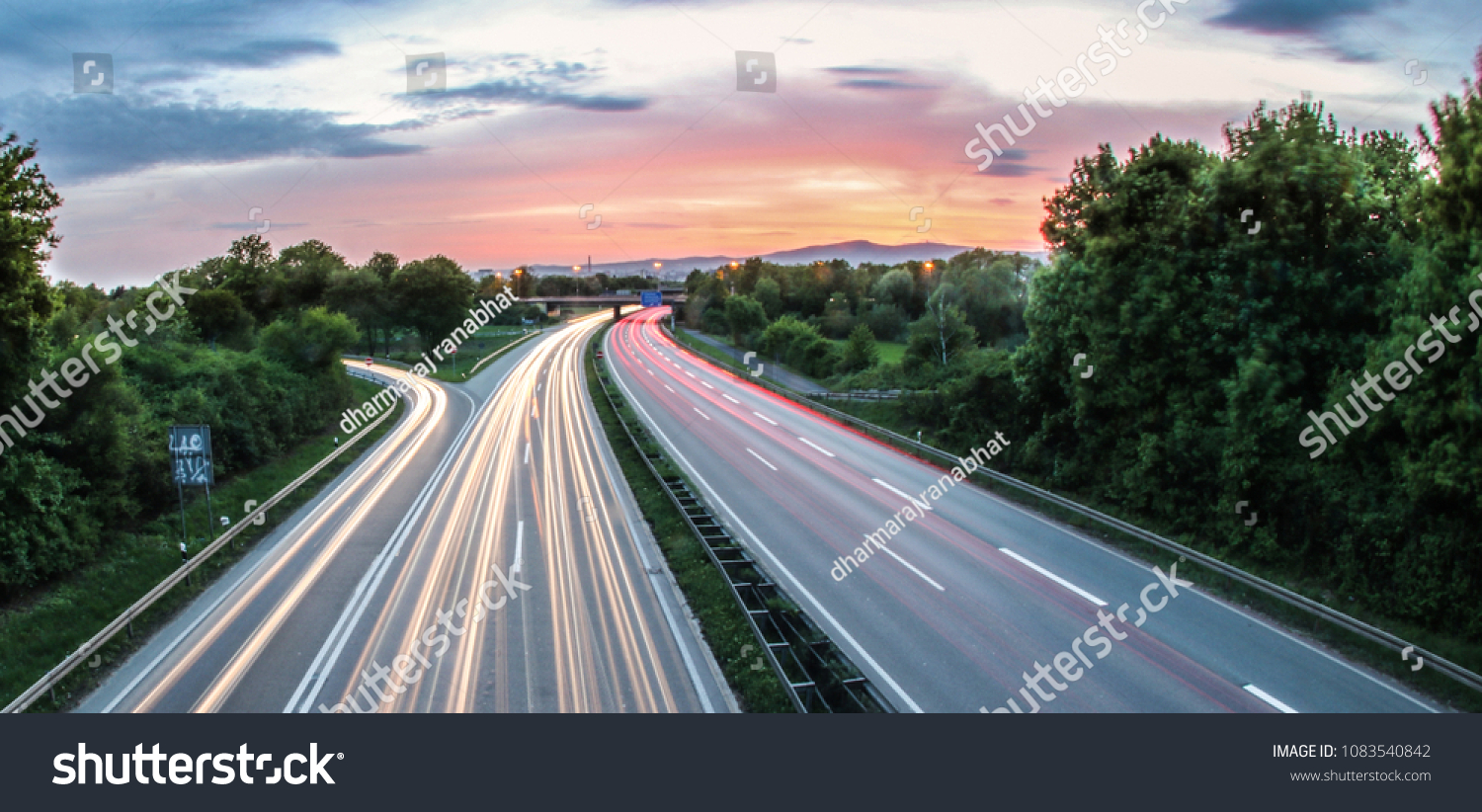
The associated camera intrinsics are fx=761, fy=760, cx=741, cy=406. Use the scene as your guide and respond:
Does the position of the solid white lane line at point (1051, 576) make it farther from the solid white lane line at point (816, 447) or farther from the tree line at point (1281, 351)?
the solid white lane line at point (816, 447)

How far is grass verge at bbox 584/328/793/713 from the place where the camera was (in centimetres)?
1223

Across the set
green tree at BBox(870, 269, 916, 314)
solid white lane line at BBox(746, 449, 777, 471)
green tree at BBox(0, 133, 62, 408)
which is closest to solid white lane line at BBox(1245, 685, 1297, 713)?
solid white lane line at BBox(746, 449, 777, 471)

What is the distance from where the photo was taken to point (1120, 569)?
17.2 metres

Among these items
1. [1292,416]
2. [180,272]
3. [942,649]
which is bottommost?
[942,649]

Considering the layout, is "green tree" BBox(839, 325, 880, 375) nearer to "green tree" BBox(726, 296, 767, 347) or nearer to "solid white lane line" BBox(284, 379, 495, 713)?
"green tree" BBox(726, 296, 767, 347)

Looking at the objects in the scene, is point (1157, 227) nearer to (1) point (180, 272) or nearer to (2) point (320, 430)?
(2) point (320, 430)

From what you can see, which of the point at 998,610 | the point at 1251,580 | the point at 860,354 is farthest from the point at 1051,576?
the point at 860,354

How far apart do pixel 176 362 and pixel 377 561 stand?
15.4 m

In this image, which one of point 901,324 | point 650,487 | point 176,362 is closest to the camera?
point 650,487

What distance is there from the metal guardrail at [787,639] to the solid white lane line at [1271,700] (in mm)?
5977

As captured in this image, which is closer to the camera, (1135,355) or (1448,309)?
(1448,309)

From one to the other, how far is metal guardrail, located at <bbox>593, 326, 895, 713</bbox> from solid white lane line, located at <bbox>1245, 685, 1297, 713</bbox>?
5.98 meters

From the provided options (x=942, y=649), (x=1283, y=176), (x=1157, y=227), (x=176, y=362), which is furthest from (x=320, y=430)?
(x=1283, y=176)

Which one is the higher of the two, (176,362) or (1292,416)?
(176,362)
